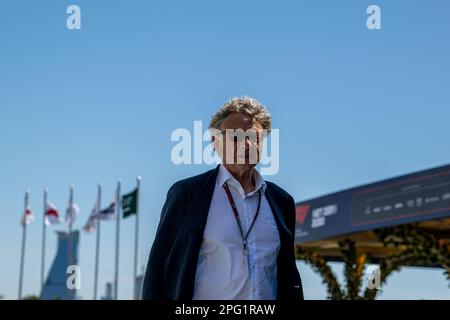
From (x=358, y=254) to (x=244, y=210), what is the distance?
72.5 ft

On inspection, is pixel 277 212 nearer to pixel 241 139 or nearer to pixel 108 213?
pixel 241 139

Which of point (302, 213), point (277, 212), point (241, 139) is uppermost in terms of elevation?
point (302, 213)

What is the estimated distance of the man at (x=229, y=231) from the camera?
130 inches

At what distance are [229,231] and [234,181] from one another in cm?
22

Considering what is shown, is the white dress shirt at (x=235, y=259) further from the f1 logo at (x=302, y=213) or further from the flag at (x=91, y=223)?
the flag at (x=91, y=223)

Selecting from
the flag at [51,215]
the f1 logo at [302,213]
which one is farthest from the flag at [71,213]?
the f1 logo at [302,213]

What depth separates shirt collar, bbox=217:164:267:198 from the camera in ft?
11.4

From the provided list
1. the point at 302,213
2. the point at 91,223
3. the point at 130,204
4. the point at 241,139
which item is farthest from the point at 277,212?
the point at 91,223

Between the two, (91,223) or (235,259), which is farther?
(91,223)

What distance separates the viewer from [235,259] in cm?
330

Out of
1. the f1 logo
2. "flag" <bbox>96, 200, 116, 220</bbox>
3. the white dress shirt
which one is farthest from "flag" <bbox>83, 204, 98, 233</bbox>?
the white dress shirt

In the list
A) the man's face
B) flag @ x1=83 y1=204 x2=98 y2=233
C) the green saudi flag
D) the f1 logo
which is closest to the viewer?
the man's face

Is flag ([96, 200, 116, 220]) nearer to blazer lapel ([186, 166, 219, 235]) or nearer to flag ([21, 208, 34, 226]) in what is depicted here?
flag ([21, 208, 34, 226])

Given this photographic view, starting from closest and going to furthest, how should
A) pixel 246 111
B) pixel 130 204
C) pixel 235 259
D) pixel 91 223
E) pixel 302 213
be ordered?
pixel 235 259 < pixel 246 111 < pixel 302 213 < pixel 130 204 < pixel 91 223
